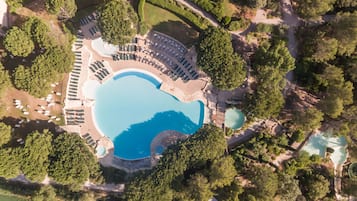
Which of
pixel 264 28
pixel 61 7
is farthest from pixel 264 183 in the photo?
pixel 61 7

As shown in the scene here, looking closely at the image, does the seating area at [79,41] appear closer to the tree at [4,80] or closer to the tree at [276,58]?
the tree at [4,80]

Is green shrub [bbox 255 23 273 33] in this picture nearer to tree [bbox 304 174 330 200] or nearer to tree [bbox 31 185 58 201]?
tree [bbox 304 174 330 200]

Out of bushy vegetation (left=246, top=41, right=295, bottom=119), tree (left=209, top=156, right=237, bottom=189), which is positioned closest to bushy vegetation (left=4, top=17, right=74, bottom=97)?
tree (left=209, top=156, right=237, bottom=189)

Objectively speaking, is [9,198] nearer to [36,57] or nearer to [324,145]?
[36,57]

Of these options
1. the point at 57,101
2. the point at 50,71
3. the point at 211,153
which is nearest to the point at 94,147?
the point at 57,101

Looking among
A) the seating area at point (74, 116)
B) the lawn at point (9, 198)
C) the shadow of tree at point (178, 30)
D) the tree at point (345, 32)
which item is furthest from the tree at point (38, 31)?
the tree at point (345, 32)
